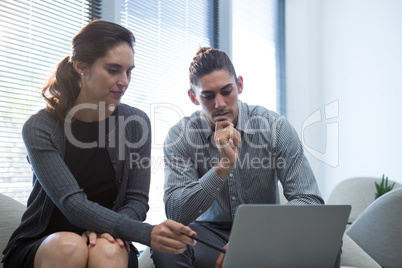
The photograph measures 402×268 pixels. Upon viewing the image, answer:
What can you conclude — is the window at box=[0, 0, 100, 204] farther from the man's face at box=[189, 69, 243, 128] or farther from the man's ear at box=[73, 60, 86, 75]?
the man's face at box=[189, 69, 243, 128]

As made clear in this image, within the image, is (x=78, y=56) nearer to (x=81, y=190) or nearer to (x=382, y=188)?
(x=81, y=190)

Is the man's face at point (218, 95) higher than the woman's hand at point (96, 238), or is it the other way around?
the man's face at point (218, 95)

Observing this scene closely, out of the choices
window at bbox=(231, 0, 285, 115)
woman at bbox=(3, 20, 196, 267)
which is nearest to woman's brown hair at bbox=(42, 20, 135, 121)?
woman at bbox=(3, 20, 196, 267)

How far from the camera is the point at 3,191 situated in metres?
1.90

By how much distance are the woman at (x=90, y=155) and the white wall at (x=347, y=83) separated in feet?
8.53

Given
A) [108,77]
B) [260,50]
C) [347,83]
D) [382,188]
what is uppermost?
[260,50]

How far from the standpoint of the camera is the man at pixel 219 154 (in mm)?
1738

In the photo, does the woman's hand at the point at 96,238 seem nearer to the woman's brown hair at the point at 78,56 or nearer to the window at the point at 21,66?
the woman's brown hair at the point at 78,56

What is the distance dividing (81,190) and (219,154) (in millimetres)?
640

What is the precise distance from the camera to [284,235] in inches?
44.1

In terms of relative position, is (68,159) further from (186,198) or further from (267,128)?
(267,128)

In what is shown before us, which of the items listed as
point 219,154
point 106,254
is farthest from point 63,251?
point 219,154
